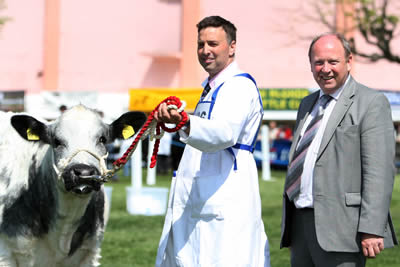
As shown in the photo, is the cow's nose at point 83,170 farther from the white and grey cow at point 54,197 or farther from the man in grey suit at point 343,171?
the man in grey suit at point 343,171

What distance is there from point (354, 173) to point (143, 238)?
5707 mm

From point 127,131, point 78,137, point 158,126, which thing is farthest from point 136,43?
point 158,126

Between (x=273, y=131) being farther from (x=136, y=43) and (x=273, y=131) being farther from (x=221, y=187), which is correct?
(x=221, y=187)

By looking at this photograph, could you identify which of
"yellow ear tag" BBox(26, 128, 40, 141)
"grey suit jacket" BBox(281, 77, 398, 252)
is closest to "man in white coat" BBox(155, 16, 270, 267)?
"grey suit jacket" BBox(281, 77, 398, 252)

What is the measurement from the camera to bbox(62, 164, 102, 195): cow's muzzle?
442 centimetres

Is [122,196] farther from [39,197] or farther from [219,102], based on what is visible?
[219,102]

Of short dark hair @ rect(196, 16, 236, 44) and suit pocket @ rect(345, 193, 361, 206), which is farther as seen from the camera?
short dark hair @ rect(196, 16, 236, 44)

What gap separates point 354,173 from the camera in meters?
3.94

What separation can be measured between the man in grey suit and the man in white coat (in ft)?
0.99

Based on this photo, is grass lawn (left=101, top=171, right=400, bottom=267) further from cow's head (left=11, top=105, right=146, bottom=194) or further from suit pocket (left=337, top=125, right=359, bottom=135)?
suit pocket (left=337, top=125, right=359, bottom=135)

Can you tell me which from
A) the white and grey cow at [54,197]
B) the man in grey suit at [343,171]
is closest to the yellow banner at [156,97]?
the white and grey cow at [54,197]

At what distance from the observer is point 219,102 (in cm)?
420

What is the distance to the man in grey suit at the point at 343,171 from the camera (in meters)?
3.86

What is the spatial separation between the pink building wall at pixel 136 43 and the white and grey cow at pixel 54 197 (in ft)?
79.0
